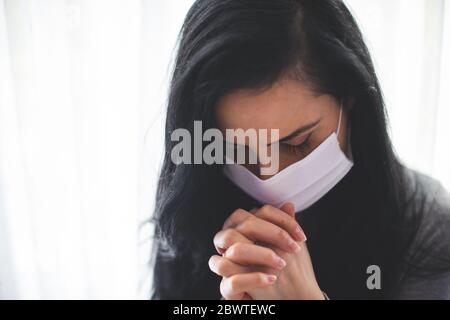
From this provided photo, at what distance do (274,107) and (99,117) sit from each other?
53 cm

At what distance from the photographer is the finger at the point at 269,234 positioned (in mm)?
672

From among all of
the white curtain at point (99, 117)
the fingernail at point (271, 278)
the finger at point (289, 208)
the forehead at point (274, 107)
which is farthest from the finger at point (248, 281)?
the white curtain at point (99, 117)

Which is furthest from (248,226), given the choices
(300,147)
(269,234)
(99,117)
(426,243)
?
(99,117)

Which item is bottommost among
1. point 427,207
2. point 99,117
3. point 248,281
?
point 248,281

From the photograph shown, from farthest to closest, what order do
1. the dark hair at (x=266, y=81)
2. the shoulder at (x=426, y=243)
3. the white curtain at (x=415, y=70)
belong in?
the white curtain at (x=415, y=70) < the shoulder at (x=426, y=243) < the dark hair at (x=266, y=81)

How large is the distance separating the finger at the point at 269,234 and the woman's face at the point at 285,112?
13 centimetres

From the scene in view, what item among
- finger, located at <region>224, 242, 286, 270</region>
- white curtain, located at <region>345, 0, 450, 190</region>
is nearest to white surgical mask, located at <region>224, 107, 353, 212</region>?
finger, located at <region>224, 242, 286, 270</region>

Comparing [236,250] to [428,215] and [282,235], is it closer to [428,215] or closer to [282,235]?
[282,235]

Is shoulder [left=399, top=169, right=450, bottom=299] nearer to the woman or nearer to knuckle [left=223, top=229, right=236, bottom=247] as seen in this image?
the woman

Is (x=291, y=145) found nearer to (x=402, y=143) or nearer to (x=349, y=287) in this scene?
(x=349, y=287)

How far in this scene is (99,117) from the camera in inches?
39.9

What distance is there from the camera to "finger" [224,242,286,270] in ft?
2.14

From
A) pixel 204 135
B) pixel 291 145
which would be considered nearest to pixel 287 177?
pixel 291 145

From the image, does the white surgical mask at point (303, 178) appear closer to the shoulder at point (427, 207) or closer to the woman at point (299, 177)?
the woman at point (299, 177)
